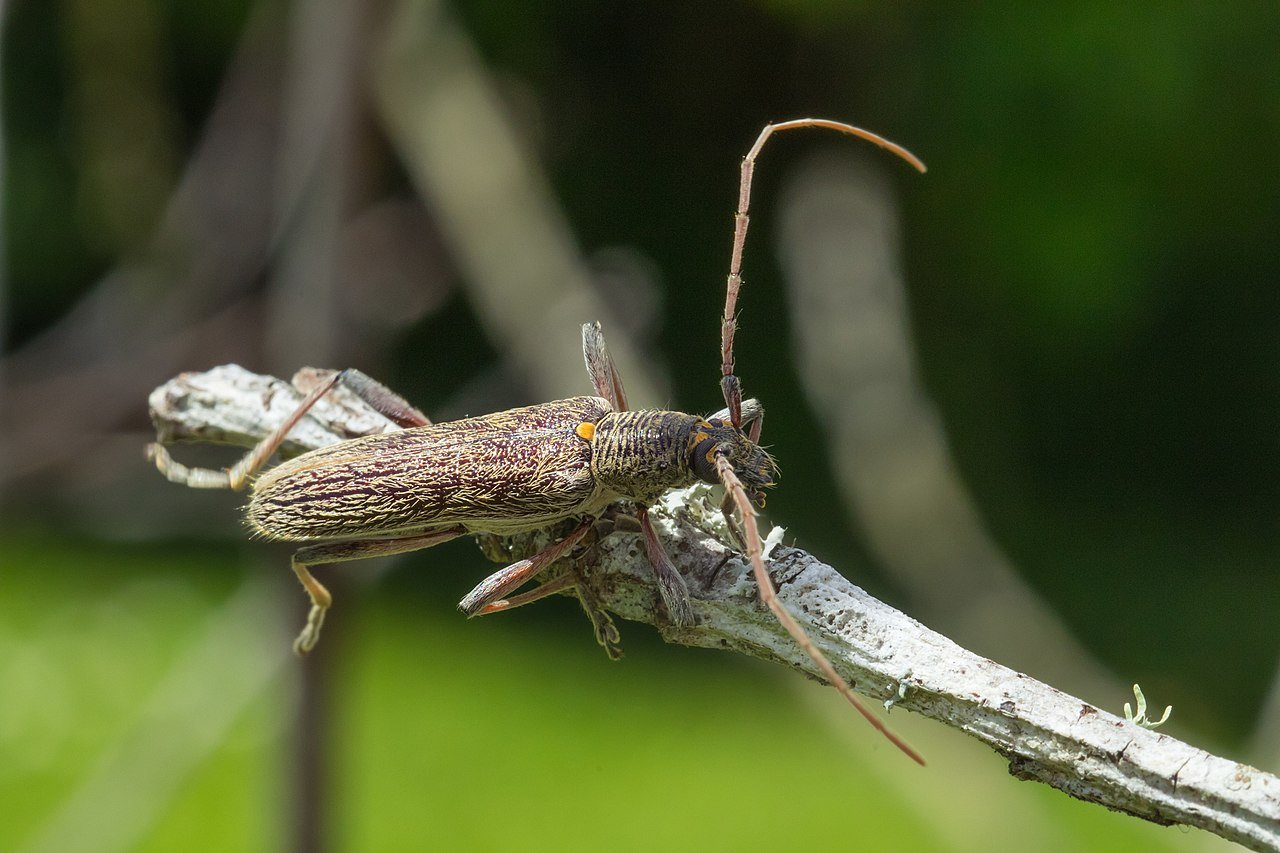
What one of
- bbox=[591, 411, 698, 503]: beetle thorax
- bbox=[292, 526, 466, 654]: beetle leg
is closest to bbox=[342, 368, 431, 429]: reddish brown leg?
bbox=[292, 526, 466, 654]: beetle leg

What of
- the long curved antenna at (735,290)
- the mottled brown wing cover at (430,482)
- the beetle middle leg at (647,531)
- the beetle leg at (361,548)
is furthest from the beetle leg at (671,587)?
the beetle leg at (361,548)

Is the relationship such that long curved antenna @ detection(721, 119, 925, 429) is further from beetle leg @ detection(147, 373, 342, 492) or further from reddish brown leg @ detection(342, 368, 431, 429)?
beetle leg @ detection(147, 373, 342, 492)

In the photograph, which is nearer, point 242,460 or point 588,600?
point 588,600

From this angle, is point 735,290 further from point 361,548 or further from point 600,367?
point 361,548

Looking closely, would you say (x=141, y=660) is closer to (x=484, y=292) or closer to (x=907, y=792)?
(x=484, y=292)

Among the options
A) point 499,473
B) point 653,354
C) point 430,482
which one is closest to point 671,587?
point 499,473

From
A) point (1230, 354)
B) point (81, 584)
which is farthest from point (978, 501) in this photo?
point (81, 584)
